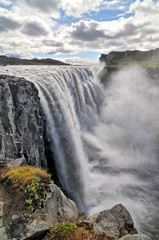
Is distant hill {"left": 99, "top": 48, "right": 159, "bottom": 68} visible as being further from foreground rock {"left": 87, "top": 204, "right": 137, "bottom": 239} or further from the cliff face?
foreground rock {"left": 87, "top": 204, "right": 137, "bottom": 239}

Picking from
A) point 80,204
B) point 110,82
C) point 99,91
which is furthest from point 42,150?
point 110,82

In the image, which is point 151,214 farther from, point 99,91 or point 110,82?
point 110,82

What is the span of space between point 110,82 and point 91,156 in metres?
21.9

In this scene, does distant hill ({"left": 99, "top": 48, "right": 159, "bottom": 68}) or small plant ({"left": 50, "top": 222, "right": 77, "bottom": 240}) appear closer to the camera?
small plant ({"left": 50, "top": 222, "right": 77, "bottom": 240})

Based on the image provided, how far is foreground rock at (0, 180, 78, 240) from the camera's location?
458 cm

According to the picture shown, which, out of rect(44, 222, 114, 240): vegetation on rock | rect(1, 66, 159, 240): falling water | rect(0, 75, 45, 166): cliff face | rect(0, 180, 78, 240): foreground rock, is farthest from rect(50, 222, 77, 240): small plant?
rect(1, 66, 159, 240): falling water

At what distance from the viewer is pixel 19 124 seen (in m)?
9.80

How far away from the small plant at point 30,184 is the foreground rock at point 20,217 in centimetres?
21

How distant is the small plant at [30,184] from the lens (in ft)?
17.6

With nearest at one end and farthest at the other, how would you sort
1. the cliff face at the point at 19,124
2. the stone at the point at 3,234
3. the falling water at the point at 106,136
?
1. the stone at the point at 3,234
2. the cliff face at the point at 19,124
3. the falling water at the point at 106,136

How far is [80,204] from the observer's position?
1245cm

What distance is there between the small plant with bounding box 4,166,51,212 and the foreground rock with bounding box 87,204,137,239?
2.46 metres

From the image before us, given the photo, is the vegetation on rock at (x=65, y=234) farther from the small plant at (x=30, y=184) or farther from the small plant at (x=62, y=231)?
the small plant at (x=30, y=184)

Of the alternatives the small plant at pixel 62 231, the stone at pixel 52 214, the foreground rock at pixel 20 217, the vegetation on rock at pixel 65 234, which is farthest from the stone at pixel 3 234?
the small plant at pixel 62 231
